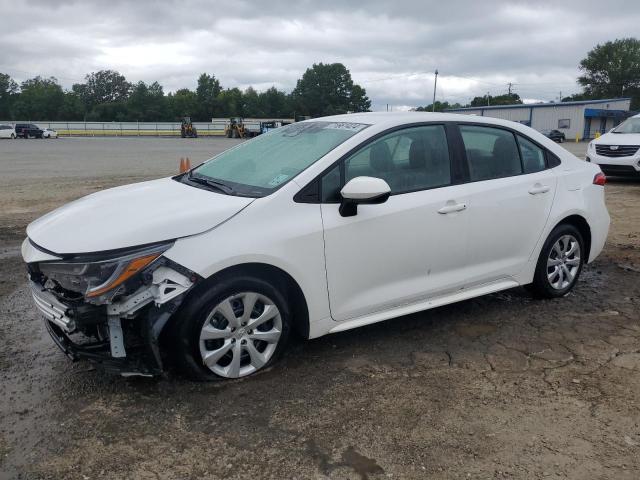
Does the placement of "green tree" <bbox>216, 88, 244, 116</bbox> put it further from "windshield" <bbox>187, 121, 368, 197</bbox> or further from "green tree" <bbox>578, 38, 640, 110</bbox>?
"windshield" <bbox>187, 121, 368, 197</bbox>

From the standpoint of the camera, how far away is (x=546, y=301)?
5.11m

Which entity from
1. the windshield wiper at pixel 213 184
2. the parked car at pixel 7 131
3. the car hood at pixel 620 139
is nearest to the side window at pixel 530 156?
the windshield wiper at pixel 213 184

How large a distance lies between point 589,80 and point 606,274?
108335 mm

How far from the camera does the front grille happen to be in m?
13.1

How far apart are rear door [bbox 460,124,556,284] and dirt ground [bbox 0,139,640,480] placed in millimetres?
521

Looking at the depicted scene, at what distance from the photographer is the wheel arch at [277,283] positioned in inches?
130

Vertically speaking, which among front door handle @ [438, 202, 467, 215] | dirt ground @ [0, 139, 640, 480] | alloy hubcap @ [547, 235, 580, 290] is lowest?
dirt ground @ [0, 139, 640, 480]

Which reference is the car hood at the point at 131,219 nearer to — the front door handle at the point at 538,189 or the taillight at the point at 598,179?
the front door handle at the point at 538,189

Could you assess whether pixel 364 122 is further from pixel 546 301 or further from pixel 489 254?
pixel 546 301

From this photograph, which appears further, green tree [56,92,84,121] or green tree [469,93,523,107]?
green tree [469,93,523,107]

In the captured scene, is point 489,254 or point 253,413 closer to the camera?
point 253,413

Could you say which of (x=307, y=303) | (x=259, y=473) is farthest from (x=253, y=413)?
(x=307, y=303)

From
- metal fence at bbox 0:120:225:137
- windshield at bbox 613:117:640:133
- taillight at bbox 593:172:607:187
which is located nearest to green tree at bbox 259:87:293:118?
metal fence at bbox 0:120:225:137

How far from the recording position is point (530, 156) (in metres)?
4.84
